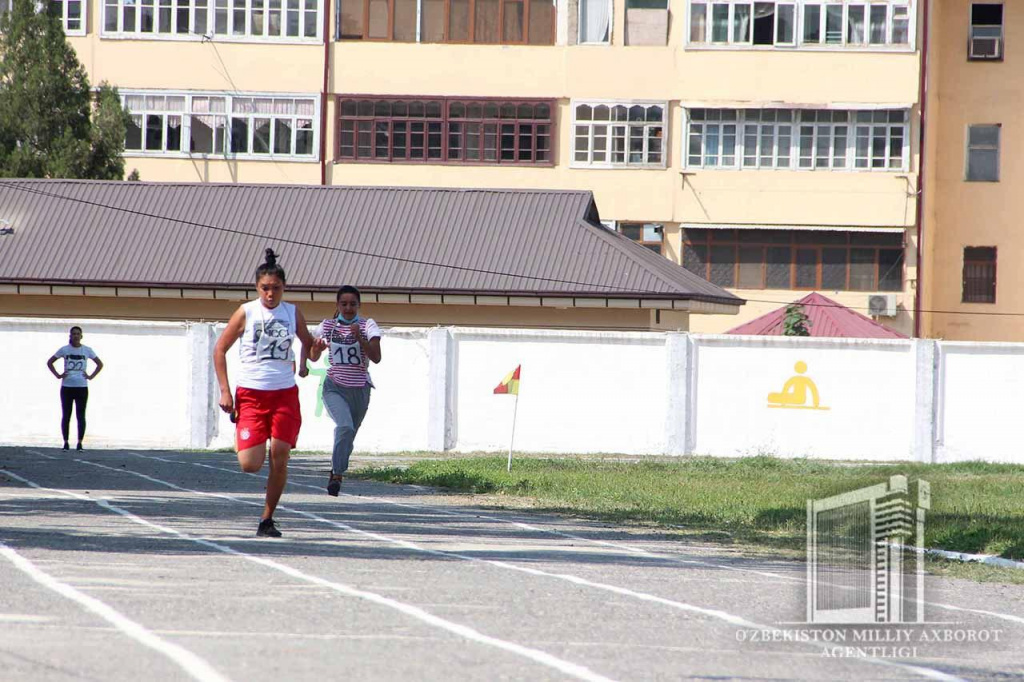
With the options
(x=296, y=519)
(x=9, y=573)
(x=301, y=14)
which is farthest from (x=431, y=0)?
(x=9, y=573)

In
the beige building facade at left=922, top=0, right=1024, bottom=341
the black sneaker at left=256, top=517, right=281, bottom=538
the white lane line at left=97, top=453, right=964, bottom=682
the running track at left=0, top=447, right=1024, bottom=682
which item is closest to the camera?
the running track at left=0, top=447, right=1024, bottom=682

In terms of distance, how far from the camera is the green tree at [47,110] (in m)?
37.9

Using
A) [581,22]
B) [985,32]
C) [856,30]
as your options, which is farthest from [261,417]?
[985,32]

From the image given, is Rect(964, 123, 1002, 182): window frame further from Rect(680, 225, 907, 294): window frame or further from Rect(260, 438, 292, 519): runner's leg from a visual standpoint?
Rect(260, 438, 292, 519): runner's leg

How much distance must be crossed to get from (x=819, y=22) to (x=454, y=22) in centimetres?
948

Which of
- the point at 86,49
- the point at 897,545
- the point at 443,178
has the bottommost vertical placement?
the point at 897,545

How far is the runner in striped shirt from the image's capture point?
1388 cm

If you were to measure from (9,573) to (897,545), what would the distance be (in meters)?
6.44

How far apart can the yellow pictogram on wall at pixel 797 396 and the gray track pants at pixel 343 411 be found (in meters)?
12.6

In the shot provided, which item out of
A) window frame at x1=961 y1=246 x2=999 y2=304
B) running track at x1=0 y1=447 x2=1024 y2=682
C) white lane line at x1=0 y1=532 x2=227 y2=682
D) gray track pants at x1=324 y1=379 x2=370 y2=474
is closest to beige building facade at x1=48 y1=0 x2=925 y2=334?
window frame at x1=961 y1=246 x2=999 y2=304

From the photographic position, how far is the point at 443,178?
4222cm

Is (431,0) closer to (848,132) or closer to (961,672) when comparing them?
(848,132)

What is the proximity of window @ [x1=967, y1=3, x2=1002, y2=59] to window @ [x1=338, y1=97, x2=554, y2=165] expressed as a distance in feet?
39.9

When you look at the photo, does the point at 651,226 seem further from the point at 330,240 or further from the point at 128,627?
the point at 128,627
